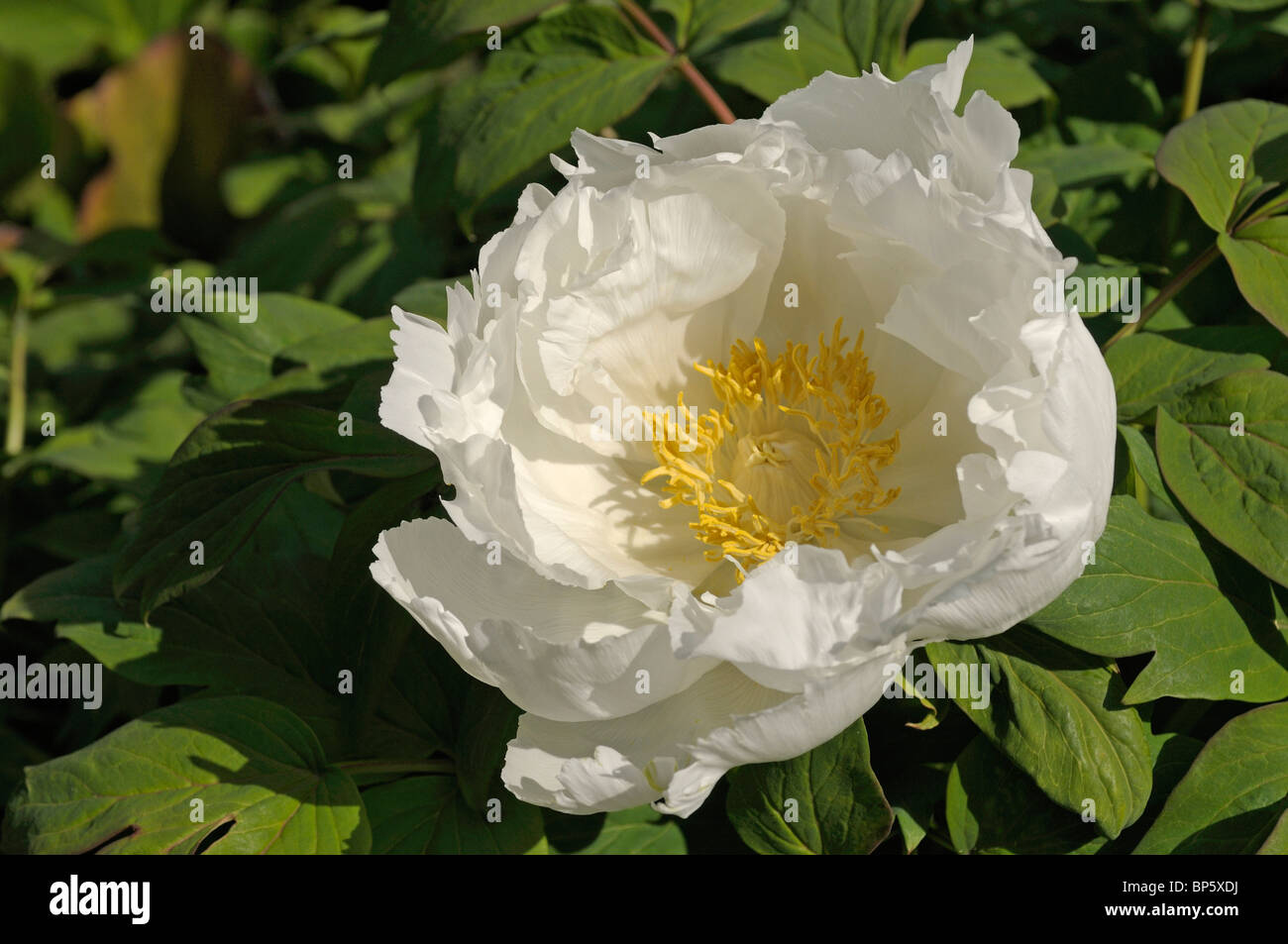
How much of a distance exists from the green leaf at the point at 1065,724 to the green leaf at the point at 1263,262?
0.42 meters

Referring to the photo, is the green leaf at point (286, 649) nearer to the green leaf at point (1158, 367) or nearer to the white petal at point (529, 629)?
the white petal at point (529, 629)

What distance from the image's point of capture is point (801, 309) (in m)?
1.45

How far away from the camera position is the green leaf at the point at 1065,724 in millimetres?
1120

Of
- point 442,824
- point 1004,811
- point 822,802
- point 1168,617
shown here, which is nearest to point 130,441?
point 442,824

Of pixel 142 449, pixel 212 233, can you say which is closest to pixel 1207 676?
pixel 142 449

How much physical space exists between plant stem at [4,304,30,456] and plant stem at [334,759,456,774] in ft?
3.93

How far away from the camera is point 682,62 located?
62.0 inches

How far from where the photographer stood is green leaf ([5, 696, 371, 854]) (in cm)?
122

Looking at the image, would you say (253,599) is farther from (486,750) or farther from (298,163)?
(298,163)

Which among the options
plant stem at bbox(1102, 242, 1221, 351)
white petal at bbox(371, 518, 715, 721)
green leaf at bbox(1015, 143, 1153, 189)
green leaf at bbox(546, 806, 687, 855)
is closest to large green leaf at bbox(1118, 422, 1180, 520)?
plant stem at bbox(1102, 242, 1221, 351)

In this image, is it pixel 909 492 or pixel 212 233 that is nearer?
pixel 909 492

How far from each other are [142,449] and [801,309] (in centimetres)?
112

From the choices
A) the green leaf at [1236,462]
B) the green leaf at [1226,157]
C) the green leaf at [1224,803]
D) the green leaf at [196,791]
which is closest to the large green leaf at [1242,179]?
the green leaf at [1226,157]

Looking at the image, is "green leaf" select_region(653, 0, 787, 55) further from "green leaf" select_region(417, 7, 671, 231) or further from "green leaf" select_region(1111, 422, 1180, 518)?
"green leaf" select_region(1111, 422, 1180, 518)
